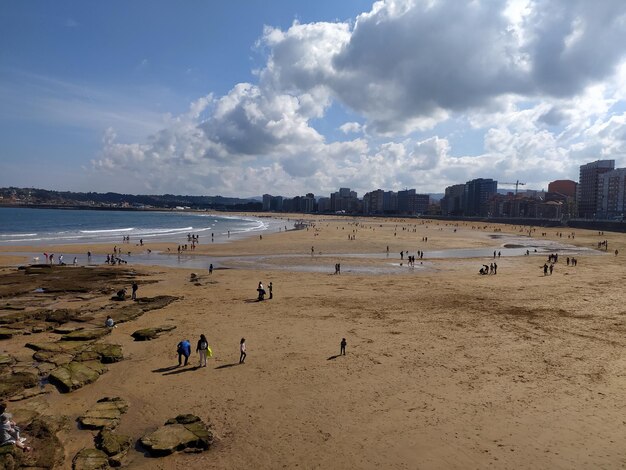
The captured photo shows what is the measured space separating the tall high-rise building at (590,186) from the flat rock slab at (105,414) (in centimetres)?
19104

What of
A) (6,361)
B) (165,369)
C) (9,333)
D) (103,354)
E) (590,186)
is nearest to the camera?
(165,369)

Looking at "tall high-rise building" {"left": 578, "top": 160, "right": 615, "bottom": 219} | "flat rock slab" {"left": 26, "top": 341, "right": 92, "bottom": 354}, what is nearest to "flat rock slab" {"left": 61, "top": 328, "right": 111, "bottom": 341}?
"flat rock slab" {"left": 26, "top": 341, "right": 92, "bottom": 354}

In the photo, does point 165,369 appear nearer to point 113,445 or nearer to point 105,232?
point 113,445

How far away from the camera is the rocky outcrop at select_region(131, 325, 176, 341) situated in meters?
17.9

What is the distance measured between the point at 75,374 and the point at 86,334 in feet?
15.8

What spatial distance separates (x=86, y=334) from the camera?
17938 mm

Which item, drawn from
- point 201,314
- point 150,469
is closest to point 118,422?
point 150,469

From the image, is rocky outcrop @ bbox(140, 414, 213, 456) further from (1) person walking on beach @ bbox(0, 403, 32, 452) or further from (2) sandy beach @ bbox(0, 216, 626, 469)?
(1) person walking on beach @ bbox(0, 403, 32, 452)

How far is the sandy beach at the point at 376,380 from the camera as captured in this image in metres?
9.92

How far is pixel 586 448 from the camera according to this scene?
9891 mm

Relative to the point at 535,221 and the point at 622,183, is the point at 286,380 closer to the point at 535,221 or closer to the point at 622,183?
the point at 535,221

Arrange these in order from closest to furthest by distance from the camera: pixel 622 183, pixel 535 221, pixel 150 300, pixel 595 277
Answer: pixel 150 300 < pixel 595 277 < pixel 535 221 < pixel 622 183

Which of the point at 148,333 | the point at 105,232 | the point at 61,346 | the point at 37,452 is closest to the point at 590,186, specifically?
the point at 105,232

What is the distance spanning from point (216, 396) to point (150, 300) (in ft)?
46.8
